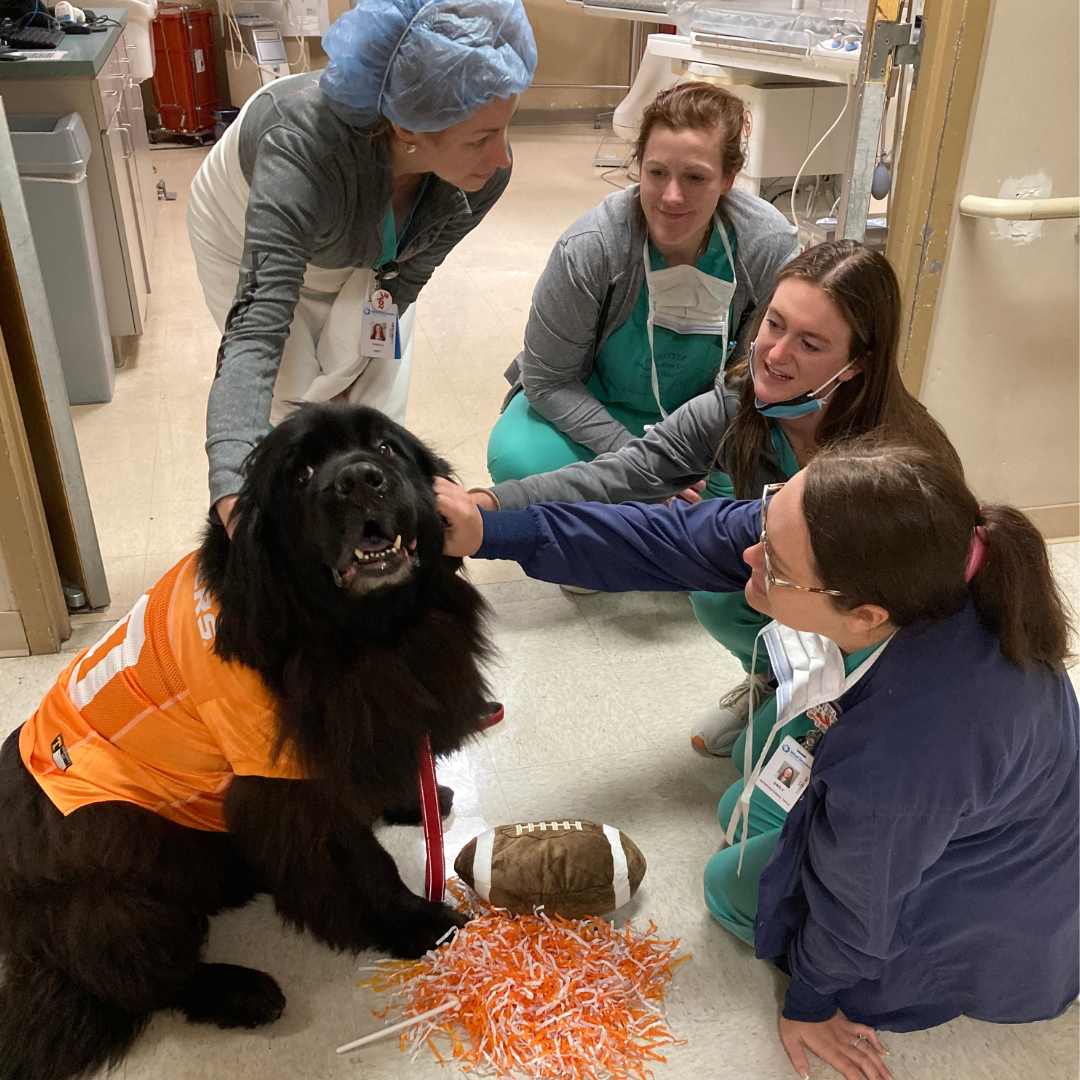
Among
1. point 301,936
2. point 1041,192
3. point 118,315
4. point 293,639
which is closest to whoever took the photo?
A: point 293,639

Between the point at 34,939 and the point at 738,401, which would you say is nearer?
the point at 34,939

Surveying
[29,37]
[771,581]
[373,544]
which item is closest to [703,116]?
[771,581]

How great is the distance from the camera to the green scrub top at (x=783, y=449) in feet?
5.58

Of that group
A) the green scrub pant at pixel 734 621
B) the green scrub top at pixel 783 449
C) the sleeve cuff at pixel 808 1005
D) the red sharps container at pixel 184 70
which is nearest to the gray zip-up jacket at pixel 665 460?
the green scrub top at pixel 783 449

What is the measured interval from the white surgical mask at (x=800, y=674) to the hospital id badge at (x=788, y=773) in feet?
0.08

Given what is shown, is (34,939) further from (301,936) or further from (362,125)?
(362,125)

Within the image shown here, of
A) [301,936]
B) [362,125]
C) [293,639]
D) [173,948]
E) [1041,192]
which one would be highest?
[362,125]

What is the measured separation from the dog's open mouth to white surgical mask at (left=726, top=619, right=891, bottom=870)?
1.74ft

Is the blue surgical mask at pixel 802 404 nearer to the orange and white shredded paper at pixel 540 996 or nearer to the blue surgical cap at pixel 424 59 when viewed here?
the blue surgical cap at pixel 424 59

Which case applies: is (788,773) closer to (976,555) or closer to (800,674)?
(800,674)

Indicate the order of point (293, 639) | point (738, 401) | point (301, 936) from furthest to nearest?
1. point (738, 401)
2. point (301, 936)
3. point (293, 639)

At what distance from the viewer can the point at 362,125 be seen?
1.57 metres

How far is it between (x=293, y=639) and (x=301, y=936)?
60cm

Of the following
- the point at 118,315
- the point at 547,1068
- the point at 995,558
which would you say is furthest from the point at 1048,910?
the point at 118,315
